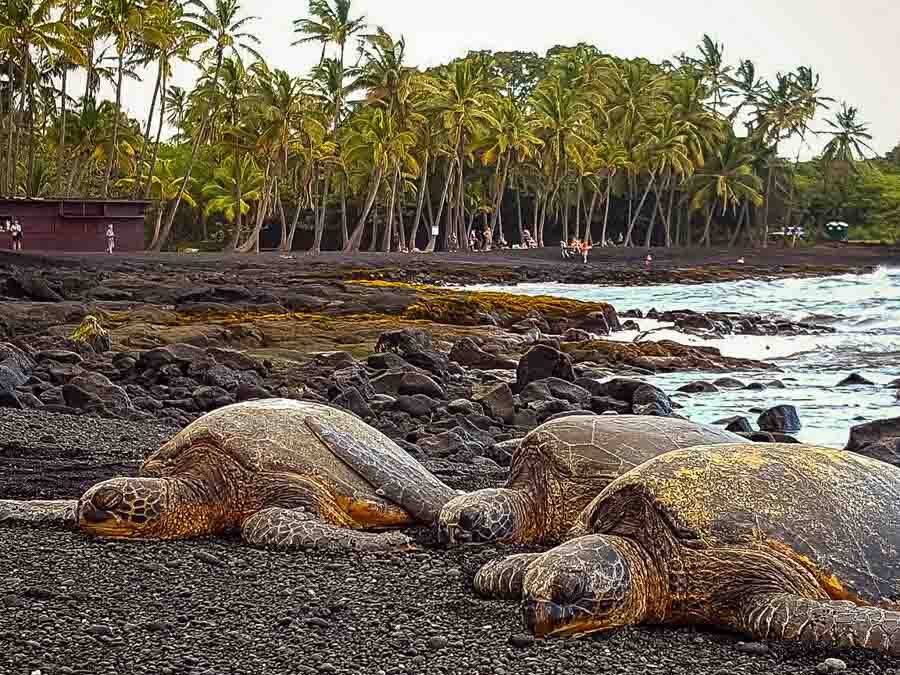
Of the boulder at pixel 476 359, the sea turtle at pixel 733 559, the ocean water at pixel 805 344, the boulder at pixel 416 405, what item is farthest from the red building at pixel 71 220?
the sea turtle at pixel 733 559

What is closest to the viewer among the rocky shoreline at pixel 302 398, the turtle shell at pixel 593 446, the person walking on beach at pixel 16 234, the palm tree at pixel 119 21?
the rocky shoreline at pixel 302 398

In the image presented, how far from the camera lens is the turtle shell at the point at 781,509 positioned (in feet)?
13.1

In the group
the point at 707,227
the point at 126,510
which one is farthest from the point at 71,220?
the point at 707,227

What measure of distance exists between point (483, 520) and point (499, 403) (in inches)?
251

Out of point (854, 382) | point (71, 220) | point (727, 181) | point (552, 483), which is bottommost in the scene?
point (854, 382)

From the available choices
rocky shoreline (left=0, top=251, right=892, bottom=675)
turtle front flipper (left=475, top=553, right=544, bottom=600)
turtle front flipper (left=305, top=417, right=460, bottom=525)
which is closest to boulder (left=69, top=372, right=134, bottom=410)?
rocky shoreline (left=0, top=251, right=892, bottom=675)

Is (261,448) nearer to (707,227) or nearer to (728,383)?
(728,383)

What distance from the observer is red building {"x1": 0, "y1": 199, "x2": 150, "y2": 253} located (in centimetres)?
3928

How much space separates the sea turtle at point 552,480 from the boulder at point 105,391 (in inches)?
225

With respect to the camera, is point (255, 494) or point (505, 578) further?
point (255, 494)

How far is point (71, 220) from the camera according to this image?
40.2 meters

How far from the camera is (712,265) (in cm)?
5325

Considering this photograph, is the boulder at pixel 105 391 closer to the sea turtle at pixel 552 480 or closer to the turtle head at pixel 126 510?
the turtle head at pixel 126 510

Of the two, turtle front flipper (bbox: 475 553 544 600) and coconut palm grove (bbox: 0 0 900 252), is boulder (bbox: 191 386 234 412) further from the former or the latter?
coconut palm grove (bbox: 0 0 900 252)
